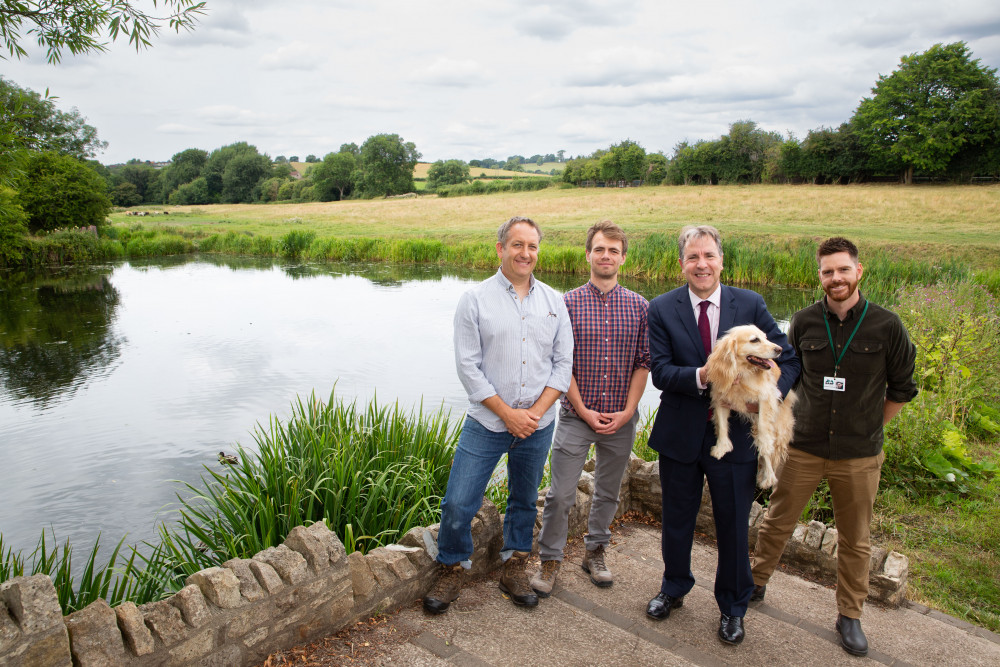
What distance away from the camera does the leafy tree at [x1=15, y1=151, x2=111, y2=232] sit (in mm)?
29328

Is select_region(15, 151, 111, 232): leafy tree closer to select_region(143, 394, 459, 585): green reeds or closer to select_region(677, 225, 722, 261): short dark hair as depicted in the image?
select_region(143, 394, 459, 585): green reeds

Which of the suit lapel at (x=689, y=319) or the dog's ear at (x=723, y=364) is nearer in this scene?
the dog's ear at (x=723, y=364)

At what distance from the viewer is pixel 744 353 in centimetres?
270

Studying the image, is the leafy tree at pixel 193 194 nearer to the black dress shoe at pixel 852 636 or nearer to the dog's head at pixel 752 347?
the dog's head at pixel 752 347

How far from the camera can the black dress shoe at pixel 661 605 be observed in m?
3.00

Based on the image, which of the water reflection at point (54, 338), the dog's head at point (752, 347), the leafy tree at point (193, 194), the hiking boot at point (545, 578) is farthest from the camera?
the leafy tree at point (193, 194)

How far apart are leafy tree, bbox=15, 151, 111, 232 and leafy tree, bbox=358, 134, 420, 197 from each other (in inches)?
1798

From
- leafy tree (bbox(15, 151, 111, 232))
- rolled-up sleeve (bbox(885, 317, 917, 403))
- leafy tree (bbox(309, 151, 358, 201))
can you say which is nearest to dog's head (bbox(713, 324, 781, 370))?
rolled-up sleeve (bbox(885, 317, 917, 403))

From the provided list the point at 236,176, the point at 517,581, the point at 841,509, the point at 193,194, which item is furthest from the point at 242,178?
the point at 841,509

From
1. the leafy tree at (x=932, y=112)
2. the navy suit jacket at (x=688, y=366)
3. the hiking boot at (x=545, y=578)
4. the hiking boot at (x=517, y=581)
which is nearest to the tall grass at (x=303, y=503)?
the hiking boot at (x=517, y=581)

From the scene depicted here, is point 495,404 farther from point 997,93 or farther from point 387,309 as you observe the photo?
point 997,93

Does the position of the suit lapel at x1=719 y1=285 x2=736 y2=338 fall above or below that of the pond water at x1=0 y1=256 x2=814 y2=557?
above

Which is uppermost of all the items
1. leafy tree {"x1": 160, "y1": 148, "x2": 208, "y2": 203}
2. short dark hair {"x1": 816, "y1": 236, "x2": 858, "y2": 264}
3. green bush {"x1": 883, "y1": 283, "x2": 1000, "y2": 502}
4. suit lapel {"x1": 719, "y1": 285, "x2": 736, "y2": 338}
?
leafy tree {"x1": 160, "y1": 148, "x2": 208, "y2": 203}

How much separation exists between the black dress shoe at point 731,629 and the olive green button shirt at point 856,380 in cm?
88
